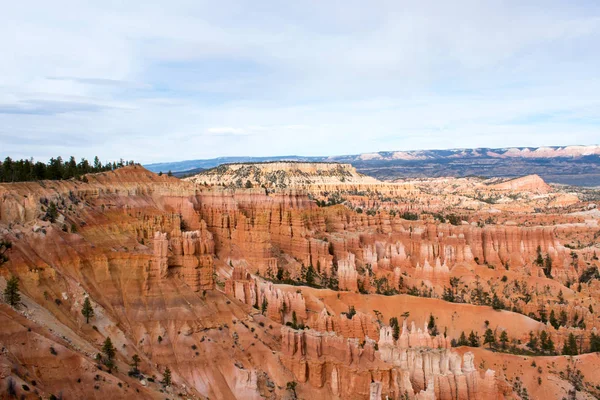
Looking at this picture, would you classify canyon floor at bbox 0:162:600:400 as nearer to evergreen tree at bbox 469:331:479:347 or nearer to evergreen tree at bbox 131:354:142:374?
evergreen tree at bbox 131:354:142:374

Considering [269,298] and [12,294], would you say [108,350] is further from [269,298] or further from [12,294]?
[269,298]

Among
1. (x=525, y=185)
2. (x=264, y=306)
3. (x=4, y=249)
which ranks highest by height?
(x=4, y=249)

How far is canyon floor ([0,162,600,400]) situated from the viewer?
39.7 meters

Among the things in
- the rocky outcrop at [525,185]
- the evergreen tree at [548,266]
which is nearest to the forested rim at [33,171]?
the evergreen tree at [548,266]

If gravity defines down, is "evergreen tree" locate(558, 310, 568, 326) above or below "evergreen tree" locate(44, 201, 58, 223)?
below

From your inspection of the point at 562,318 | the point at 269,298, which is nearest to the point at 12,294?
the point at 269,298

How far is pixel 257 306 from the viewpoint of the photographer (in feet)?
169

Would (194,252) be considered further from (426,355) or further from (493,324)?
(493,324)

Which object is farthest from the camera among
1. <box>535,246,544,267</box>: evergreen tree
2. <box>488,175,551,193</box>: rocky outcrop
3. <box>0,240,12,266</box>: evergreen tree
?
<box>488,175,551,193</box>: rocky outcrop

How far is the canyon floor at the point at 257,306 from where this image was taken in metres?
39.7

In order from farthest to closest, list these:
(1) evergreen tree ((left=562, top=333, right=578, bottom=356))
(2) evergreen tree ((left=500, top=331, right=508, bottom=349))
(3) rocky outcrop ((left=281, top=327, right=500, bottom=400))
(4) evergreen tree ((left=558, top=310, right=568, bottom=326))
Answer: (4) evergreen tree ((left=558, top=310, right=568, bottom=326)) < (2) evergreen tree ((left=500, top=331, right=508, bottom=349)) < (1) evergreen tree ((left=562, top=333, right=578, bottom=356)) < (3) rocky outcrop ((left=281, top=327, right=500, bottom=400))

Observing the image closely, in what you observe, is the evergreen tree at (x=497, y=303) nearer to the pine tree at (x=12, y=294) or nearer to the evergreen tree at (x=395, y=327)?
the evergreen tree at (x=395, y=327)

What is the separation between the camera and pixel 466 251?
246 feet

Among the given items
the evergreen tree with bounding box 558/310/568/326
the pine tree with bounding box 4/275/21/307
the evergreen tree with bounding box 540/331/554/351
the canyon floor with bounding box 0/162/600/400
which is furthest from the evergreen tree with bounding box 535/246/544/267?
the pine tree with bounding box 4/275/21/307
